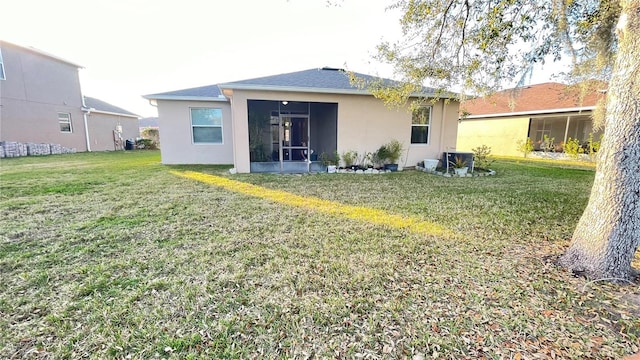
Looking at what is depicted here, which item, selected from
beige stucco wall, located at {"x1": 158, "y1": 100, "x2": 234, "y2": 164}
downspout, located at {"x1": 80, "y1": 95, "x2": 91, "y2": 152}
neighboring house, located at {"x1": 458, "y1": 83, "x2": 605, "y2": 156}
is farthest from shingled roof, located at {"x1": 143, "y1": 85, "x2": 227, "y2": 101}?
neighboring house, located at {"x1": 458, "y1": 83, "x2": 605, "y2": 156}

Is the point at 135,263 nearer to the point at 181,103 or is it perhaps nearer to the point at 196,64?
the point at 181,103

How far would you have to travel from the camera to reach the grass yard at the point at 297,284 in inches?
75.2

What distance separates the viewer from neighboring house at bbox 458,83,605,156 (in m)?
15.3

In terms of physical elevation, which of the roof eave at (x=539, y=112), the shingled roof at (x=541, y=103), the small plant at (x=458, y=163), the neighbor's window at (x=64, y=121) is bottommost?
the small plant at (x=458, y=163)

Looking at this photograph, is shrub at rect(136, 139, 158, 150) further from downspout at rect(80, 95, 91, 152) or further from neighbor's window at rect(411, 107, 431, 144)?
neighbor's window at rect(411, 107, 431, 144)

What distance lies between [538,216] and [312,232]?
4119 mm

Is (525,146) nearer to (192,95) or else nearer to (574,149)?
(574,149)

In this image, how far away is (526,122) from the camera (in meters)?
16.5

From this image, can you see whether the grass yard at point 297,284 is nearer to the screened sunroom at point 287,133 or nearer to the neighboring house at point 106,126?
the screened sunroom at point 287,133

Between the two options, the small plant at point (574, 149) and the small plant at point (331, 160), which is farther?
the small plant at point (574, 149)

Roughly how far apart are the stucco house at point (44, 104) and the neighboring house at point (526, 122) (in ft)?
79.4

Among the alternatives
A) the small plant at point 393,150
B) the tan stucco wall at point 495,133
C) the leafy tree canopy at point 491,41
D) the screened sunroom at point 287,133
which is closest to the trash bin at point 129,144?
the screened sunroom at point 287,133

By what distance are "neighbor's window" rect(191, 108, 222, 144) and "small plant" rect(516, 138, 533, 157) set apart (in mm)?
16527

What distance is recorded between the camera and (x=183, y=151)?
36.4ft
